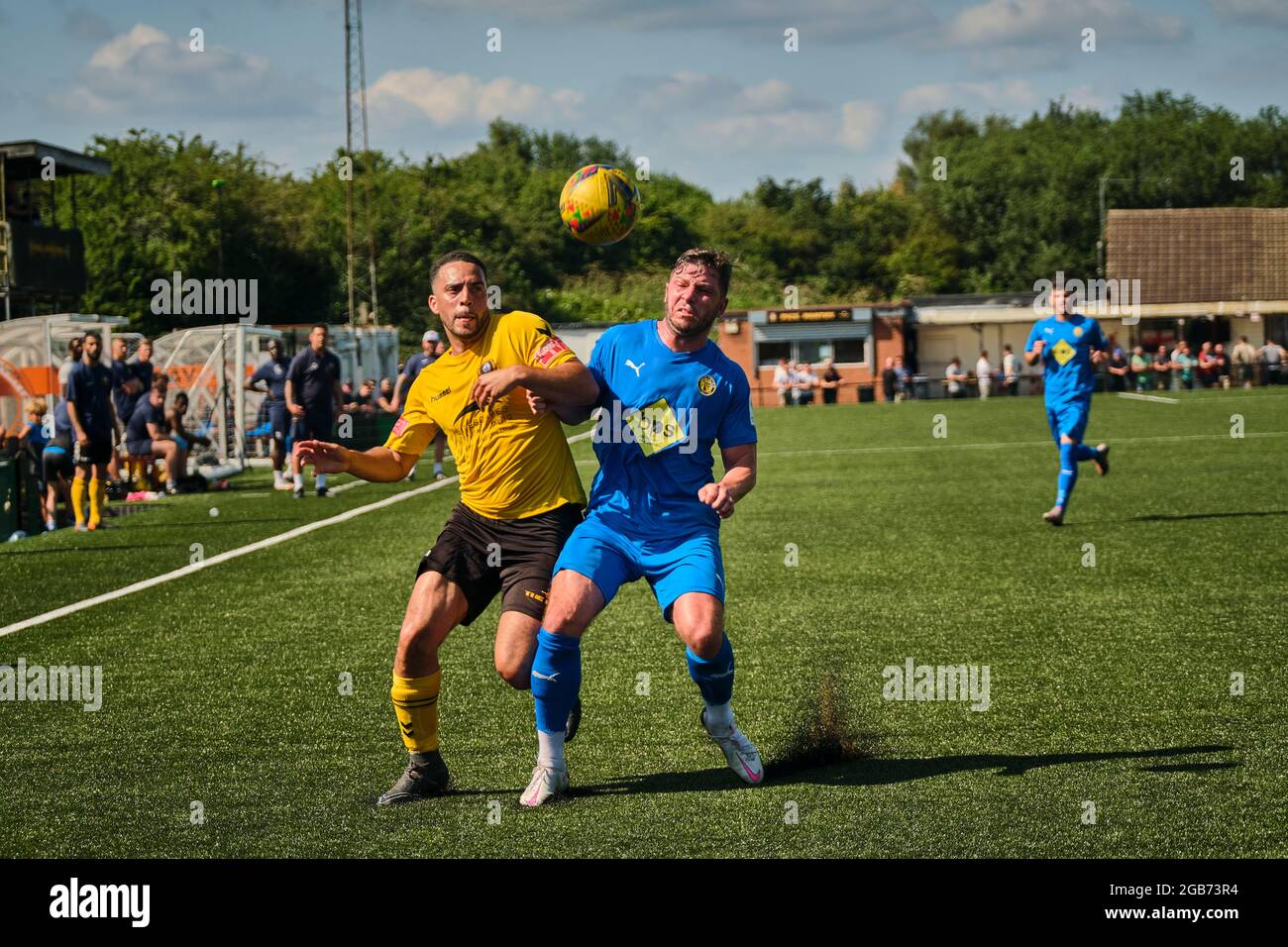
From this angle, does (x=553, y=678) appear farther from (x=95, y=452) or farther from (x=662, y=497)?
(x=95, y=452)

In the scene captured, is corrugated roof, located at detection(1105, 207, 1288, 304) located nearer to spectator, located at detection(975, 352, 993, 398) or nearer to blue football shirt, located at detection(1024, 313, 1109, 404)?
spectator, located at detection(975, 352, 993, 398)

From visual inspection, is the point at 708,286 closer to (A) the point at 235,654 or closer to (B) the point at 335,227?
(A) the point at 235,654

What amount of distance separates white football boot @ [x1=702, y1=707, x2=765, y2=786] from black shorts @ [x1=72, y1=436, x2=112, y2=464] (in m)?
12.0

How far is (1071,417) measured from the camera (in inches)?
586

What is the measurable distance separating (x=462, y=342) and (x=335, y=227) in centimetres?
6785

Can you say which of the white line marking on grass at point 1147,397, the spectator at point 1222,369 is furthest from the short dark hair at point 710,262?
the spectator at point 1222,369

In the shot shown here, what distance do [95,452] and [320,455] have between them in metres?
11.4

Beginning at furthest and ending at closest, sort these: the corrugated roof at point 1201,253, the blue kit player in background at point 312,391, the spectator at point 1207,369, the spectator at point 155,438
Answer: the corrugated roof at point 1201,253
the spectator at point 1207,369
the spectator at point 155,438
the blue kit player in background at point 312,391

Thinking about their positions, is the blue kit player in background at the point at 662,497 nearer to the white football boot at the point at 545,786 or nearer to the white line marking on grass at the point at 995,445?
the white football boot at the point at 545,786

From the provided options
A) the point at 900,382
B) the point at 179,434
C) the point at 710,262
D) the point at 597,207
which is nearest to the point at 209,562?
the point at 597,207

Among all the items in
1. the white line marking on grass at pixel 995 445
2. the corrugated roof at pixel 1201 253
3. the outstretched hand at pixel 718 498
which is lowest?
the white line marking on grass at pixel 995 445

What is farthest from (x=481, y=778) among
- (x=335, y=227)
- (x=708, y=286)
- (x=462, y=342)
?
(x=335, y=227)

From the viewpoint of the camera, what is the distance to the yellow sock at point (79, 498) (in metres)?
17.1

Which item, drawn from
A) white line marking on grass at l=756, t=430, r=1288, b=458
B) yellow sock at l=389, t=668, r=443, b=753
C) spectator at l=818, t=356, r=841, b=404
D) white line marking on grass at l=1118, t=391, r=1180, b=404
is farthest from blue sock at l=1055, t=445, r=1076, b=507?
spectator at l=818, t=356, r=841, b=404
